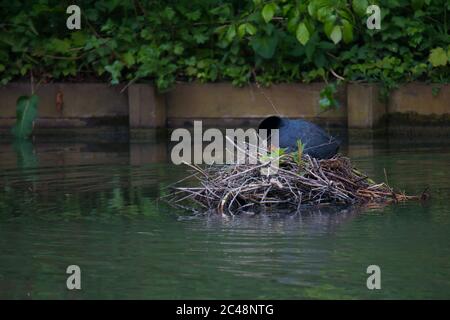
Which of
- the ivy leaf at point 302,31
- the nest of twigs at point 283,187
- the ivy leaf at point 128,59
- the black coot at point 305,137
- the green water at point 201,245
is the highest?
the ivy leaf at point 128,59

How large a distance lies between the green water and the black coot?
78cm

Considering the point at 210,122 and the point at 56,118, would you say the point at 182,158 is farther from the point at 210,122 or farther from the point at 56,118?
the point at 56,118

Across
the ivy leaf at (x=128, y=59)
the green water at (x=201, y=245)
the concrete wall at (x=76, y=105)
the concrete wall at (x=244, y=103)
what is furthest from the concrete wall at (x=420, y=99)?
the concrete wall at (x=76, y=105)

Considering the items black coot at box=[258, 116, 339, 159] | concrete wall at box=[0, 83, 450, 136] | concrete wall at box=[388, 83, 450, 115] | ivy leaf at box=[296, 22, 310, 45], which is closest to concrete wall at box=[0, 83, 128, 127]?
concrete wall at box=[0, 83, 450, 136]

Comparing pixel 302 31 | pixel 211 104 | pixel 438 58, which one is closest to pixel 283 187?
pixel 302 31

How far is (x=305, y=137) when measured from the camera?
9.53m

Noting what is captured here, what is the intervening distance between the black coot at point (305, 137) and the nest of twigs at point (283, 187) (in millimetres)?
359

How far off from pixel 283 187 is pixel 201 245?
1432 millimetres

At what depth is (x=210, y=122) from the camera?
14438mm

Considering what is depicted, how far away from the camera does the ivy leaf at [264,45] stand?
1390 centimetres

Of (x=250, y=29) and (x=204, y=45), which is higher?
(x=204, y=45)

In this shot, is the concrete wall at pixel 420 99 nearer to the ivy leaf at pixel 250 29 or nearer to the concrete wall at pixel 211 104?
the concrete wall at pixel 211 104

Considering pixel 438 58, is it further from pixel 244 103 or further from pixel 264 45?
pixel 244 103
